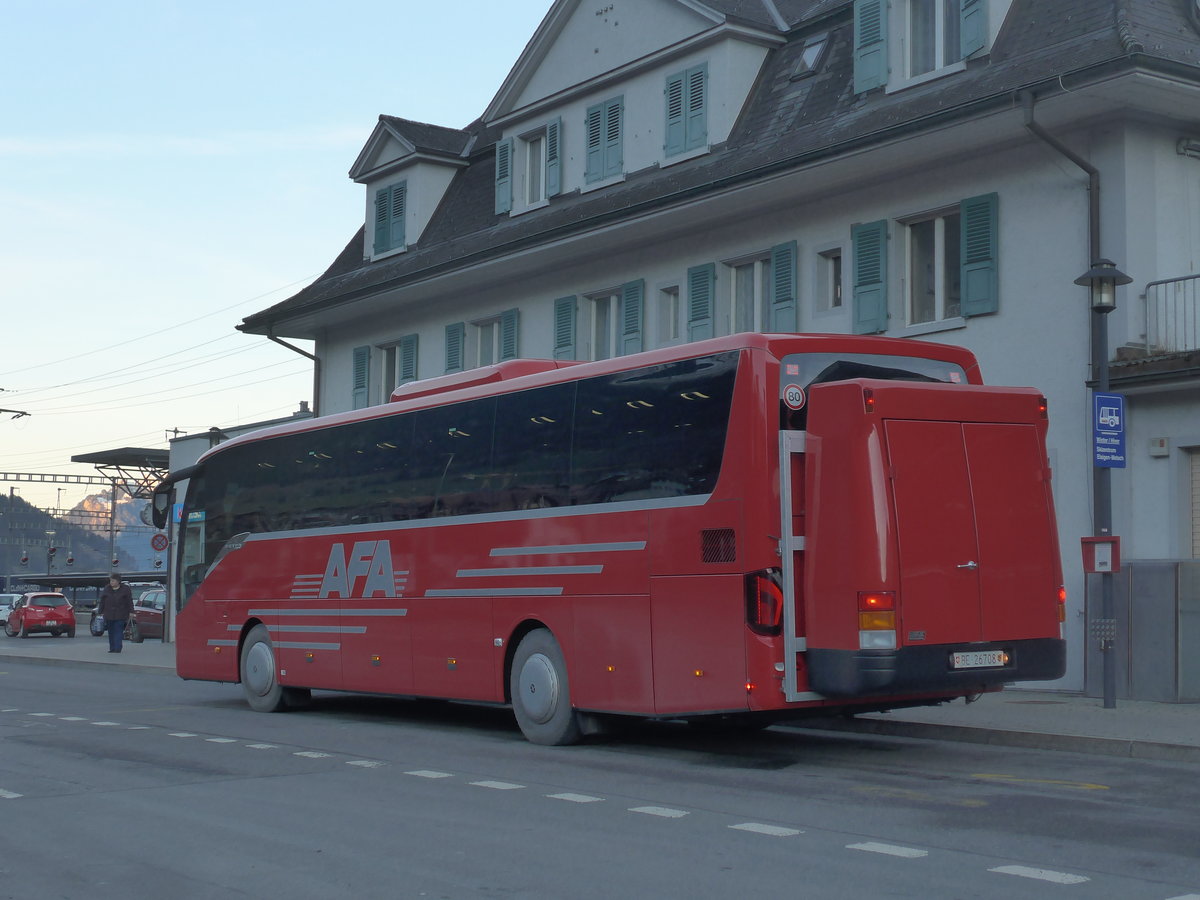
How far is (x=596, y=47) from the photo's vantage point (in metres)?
26.5

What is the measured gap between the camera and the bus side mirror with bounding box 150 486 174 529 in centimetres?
1934

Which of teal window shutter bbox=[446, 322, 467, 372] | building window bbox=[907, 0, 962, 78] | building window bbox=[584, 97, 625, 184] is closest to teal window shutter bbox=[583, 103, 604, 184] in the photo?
building window bbox=[584, 97, 625, 184]

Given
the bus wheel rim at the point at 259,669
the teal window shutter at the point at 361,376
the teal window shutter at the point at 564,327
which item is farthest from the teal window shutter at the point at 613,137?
the bus wheel rim at the point at 259,669

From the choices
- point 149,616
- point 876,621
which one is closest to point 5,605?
point 149,616

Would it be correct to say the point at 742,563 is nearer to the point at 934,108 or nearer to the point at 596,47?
the point at 934,108

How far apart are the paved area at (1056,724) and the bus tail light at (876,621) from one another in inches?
105

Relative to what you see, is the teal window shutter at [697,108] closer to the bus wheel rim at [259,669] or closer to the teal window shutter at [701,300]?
the teal window shutter at [701,300]

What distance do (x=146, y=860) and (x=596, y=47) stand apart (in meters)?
20.8

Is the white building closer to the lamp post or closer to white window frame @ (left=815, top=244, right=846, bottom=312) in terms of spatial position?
white window frame @ (left=815, top=244, right=846, bottom=312)

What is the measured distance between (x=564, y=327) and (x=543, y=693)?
43.1 feet

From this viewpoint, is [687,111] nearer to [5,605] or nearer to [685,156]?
[685,156]

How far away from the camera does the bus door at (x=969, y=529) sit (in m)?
11.2

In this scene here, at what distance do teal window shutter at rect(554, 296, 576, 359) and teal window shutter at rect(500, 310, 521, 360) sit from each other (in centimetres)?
131

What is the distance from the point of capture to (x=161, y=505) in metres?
19.9
